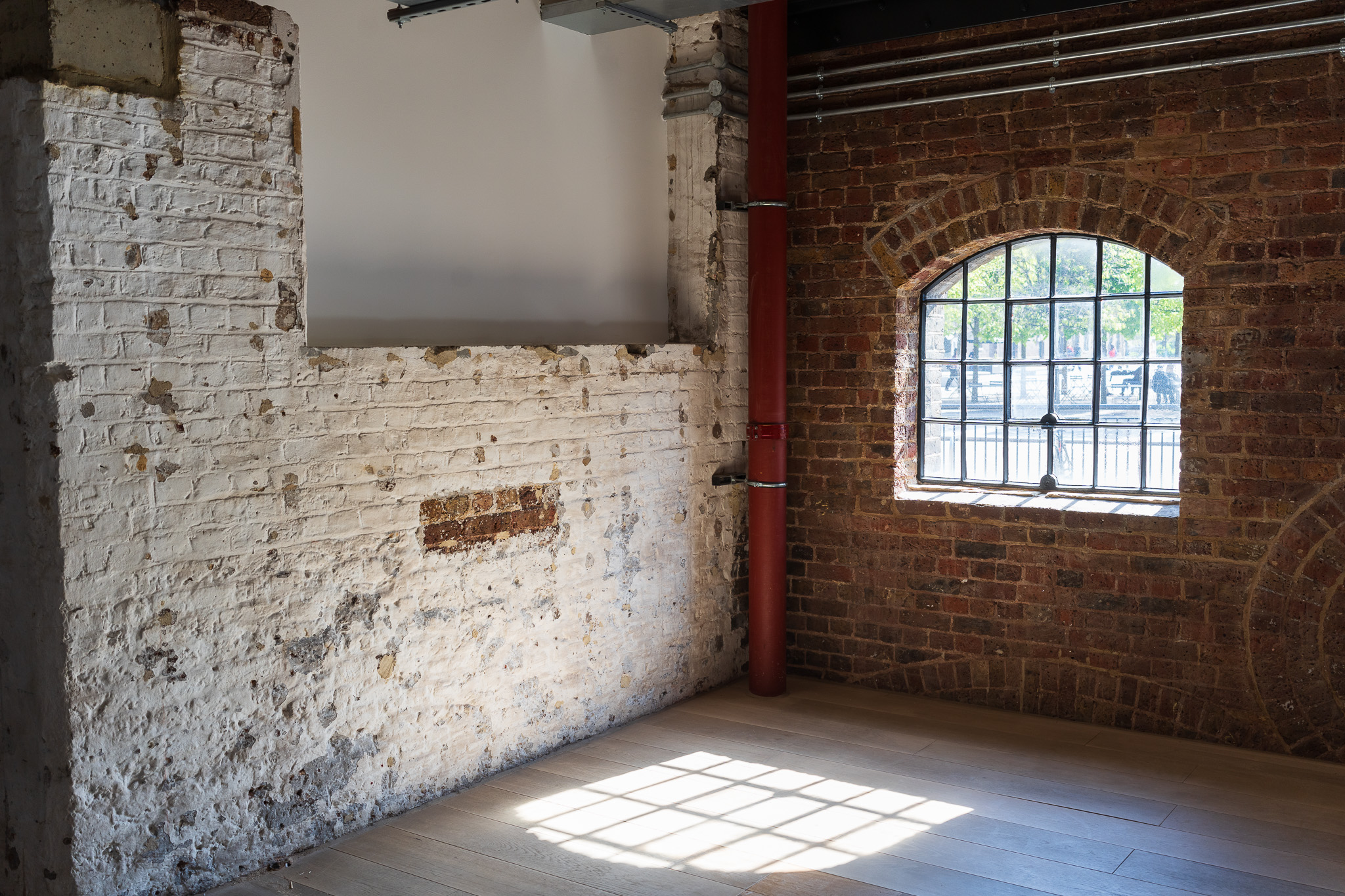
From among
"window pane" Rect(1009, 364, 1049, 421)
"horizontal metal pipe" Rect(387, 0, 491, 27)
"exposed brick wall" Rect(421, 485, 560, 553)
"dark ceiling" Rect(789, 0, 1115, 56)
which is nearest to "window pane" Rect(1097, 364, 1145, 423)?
"window pane" Rect(1009, 364, 1049, 421)

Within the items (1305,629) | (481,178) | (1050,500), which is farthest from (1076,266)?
(481,178)

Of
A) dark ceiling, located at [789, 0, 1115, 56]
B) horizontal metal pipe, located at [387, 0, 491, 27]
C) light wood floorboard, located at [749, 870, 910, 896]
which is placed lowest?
light wood floorboard, located at [749, 870, 910, 896]

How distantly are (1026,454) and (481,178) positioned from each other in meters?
2.65

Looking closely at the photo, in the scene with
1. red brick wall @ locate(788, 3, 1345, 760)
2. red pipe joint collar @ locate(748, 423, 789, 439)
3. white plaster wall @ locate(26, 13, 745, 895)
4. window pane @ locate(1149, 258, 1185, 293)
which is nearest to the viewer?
white plaster wall @ locate(26, 13, 745, 895)

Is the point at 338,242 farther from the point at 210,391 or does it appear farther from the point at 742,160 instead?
the point at 742,160

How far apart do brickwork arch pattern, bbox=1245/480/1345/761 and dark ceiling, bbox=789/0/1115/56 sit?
7.17 feet

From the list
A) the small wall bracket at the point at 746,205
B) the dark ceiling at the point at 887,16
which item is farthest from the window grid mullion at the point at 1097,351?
the small wall bracket at the point at 746,205

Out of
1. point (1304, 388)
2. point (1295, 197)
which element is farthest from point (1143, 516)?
point (1295, 197)

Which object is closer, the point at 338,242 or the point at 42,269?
the point at 42,269

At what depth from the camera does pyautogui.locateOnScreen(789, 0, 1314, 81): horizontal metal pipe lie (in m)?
4.02

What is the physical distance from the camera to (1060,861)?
3232 millimetres

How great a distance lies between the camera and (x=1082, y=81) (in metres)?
4.36

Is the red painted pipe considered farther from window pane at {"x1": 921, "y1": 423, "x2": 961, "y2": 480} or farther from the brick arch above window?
window pane at {"x1": 921, "y1": 423, "x2": 961, "y2": 480}

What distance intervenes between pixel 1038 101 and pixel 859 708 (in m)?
2.69
